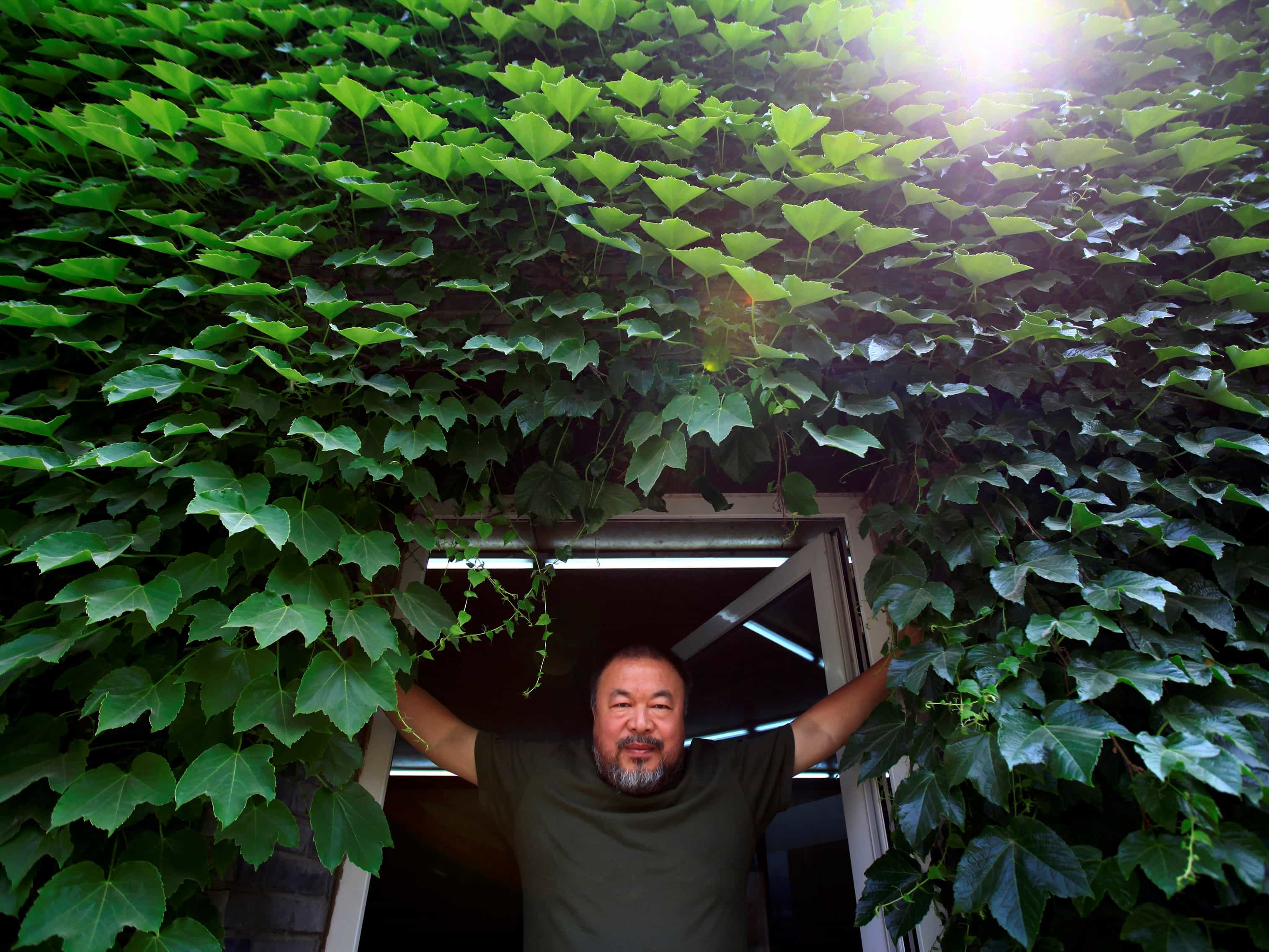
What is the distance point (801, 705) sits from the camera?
281cm

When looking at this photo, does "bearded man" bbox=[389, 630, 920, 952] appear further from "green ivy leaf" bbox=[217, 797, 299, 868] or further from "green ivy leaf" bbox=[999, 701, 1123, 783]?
"green ivy leaf" bbox=[999, 701, 1123, 783]

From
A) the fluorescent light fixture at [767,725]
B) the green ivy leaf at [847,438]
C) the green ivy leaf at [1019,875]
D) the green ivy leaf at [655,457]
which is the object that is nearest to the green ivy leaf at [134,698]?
the green ivy leaf at [655,457]

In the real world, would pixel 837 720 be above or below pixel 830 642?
below

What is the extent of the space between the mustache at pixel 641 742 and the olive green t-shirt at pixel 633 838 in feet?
0.31

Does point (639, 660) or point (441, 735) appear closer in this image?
point (441, 735)

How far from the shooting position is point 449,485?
173cm

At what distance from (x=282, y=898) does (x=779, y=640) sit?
1644mm

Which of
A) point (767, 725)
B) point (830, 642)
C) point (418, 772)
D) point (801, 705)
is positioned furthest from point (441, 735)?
point (767, 725)

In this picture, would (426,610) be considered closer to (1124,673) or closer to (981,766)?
(981,766)

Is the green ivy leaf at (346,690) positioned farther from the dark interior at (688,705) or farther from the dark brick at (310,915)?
the dark brick at (310,915)

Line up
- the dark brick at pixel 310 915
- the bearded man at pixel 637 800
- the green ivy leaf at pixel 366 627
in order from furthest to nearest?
1. the dark brick at pixel 310 915
2. the bearded man at pixel 637 800
3. the green ivy leaf at pixel 366 627

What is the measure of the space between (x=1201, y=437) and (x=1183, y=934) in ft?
2.77

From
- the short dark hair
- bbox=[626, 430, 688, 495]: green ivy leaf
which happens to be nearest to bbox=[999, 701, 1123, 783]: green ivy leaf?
bbox=[626, 430, 688, 495]: green ivy leaf

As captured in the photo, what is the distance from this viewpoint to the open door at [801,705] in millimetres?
1827
